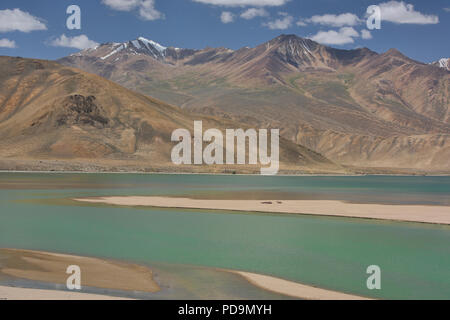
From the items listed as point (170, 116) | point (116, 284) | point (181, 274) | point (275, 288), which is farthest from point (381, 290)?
point (170, 116)

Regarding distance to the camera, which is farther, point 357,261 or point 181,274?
point 357,261

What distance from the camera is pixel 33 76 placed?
163875 millimetres

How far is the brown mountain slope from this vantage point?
12031 centimetres

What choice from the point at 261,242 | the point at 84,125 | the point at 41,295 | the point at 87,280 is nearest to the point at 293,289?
the point at 87,280

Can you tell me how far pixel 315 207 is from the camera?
42594 millimetres

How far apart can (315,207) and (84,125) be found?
10522 centimetres

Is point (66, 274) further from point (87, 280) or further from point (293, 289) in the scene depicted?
point (293, 289)

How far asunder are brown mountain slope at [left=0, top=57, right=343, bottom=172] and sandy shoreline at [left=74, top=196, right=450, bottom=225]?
2671 inches

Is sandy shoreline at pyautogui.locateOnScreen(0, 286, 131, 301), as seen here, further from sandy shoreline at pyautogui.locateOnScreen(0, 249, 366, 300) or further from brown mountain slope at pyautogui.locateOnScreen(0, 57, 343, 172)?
brown mountain slope at pyautogui.locateOnScreen(0, 57, 343, 172)

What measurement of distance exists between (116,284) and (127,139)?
121311 millimetres

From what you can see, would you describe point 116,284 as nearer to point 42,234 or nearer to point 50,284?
point 50,284

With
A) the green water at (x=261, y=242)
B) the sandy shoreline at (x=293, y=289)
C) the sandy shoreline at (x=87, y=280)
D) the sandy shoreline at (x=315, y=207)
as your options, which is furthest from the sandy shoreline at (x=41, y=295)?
the sandy shoreline at (x=315, y=207)

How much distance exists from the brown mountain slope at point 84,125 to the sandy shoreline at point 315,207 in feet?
223

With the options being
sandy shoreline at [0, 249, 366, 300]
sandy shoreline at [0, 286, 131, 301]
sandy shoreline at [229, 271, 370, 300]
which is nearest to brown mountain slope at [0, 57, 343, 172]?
sandy shoreline at [0, 249, 366, 300]
